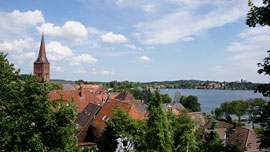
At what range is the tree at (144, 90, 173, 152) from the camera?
13.6 meters

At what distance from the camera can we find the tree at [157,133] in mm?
13617

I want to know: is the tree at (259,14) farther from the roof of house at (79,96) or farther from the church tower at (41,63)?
the church tower at (41,63)

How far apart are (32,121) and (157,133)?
742 centimetres

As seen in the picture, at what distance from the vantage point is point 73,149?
9828mm

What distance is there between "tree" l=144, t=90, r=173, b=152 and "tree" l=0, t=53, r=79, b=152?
534 centimetres

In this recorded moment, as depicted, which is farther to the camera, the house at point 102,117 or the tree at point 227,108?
the tree at point 227,108

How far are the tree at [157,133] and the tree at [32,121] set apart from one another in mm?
5342

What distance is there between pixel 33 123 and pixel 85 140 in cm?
1835

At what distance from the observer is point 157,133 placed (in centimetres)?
1372

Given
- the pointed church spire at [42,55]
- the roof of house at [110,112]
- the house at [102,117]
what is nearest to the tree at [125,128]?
the roof of house at [110,112]

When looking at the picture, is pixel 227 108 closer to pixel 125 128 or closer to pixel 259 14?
pixel 125 128

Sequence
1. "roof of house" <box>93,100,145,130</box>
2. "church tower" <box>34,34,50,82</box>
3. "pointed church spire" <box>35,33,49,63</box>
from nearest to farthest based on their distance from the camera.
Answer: "roof of house" <box>93,100,145,130</box> < "pointed church spire" <box>35,33,49,63</box> < "church tower" <box>34,34,50,82</box>

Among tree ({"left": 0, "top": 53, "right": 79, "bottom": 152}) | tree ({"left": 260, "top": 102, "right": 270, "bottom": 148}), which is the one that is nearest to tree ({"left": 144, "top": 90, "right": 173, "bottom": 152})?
tree ({"left": 0, "top": 53, "right": 79, "bottom": 152})

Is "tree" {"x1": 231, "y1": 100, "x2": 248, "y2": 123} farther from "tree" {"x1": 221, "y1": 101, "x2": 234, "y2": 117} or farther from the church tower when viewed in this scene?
the church tower
